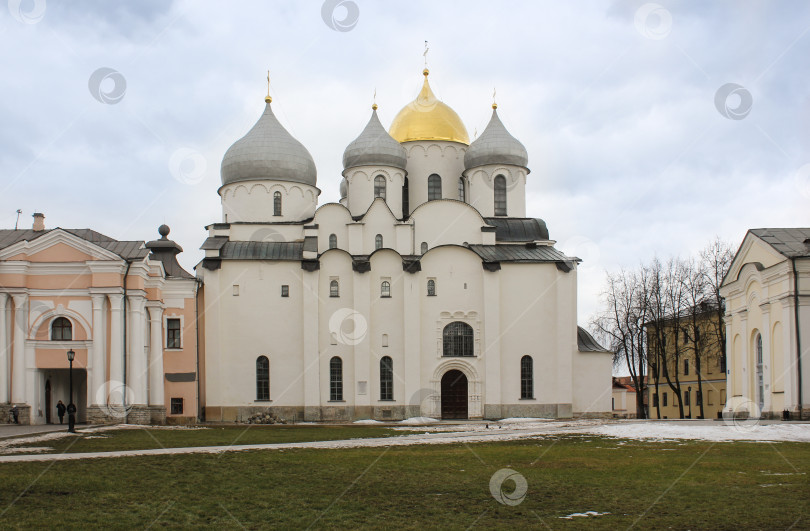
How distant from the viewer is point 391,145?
46156 mm

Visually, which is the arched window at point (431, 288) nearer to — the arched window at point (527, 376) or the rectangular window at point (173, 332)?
the arched window at point (527, 376)

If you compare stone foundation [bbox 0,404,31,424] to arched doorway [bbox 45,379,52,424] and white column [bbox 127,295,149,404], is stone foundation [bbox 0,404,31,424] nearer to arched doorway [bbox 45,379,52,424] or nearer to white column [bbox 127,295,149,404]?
arched doorway [bbox 45,379,52,424]

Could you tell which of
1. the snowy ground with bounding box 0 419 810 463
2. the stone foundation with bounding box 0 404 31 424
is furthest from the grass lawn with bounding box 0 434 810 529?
the stone foundation with bounding box 0 404 31 424

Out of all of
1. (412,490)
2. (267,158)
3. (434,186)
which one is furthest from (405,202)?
(412,490)

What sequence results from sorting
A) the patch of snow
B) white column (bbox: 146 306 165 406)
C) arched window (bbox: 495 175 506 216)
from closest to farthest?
white column (bbox: 146 306 165 406)
the patch of snow
arched window (bbox: 495 175 506 216)

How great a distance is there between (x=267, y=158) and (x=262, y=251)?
539cm

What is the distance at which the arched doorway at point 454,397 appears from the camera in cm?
4188

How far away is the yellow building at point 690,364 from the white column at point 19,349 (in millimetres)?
32030

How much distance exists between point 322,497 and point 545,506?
3223 mm

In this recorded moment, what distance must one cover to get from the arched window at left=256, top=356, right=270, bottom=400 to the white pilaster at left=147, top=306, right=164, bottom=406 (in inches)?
208

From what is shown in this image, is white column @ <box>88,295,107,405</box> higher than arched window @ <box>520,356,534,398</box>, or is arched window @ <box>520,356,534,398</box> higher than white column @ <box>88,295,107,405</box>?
white column @ <box>88,295,107,405</box>

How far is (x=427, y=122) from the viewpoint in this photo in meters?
48.9

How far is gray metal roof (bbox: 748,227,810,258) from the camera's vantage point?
3376cm

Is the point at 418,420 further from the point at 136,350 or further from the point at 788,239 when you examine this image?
the point at 788,239
